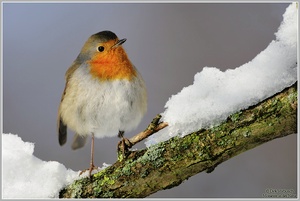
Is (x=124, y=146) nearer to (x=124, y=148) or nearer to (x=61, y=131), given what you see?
(x=124, y=148)

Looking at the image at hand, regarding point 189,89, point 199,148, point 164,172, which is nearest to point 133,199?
point 164,172

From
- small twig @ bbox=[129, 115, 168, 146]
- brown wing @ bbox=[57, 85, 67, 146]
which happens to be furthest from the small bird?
small twig @ bbox=[129, 115, 168, 146]

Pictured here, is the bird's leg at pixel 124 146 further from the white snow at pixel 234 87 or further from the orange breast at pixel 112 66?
the orange breast at pixel 112 66

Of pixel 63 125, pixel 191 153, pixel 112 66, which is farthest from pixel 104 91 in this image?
pixel 191 153

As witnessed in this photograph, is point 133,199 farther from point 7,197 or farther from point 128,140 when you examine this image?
point 7,197

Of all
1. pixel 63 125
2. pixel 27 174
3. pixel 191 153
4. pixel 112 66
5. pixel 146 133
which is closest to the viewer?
pixel 191 153

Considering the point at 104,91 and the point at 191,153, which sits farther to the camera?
the point at 104,91

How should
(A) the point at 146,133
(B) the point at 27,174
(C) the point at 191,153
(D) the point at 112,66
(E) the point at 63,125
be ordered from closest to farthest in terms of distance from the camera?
(C) the point at 191,153 → (A) the point at 146,133 → (B) the point at 27,174 → (D) the point at 112,66 → (E) the point at 63,125
